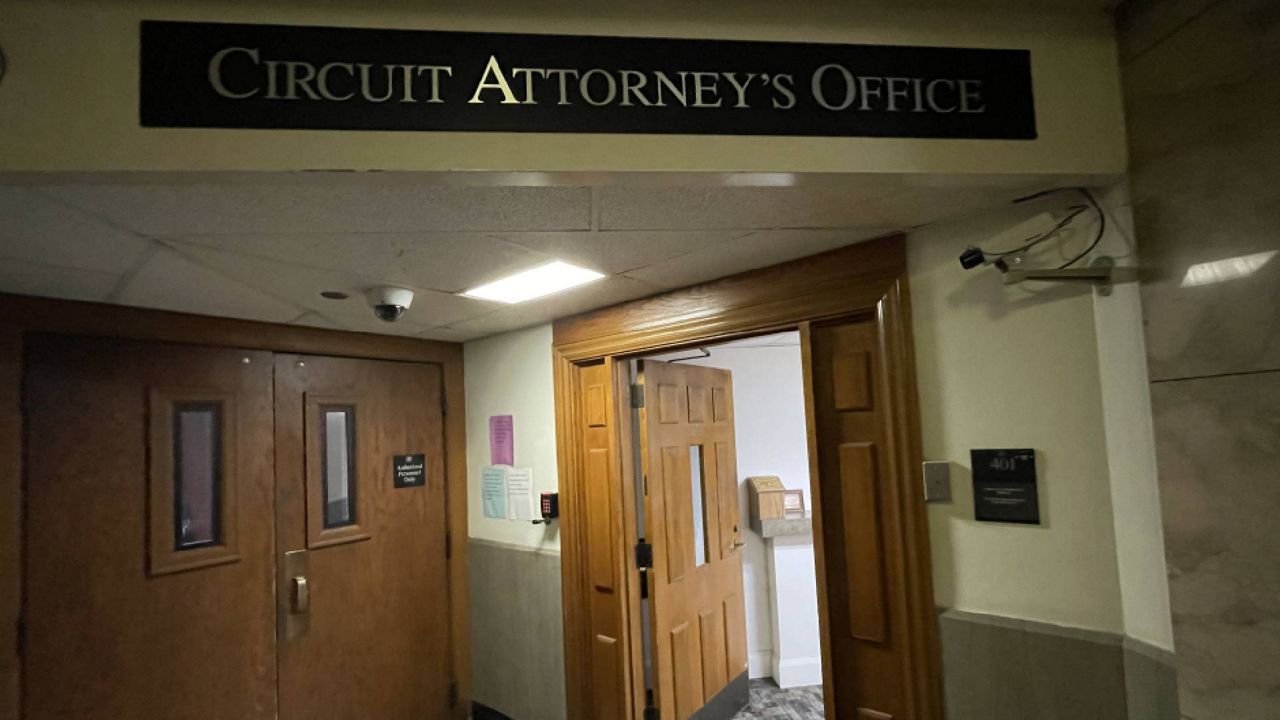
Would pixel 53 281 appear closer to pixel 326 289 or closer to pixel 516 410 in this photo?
pixel 326 289

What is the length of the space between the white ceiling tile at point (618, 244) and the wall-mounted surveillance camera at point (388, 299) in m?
0.67

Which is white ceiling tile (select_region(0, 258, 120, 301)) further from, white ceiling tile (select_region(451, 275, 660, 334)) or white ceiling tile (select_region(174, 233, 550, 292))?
white ceiling tile (select_region(451, 275, 660, 334))

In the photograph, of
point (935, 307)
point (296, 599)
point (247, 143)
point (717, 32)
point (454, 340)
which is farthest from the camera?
point (454, 340)

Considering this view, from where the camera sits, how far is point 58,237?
139cm

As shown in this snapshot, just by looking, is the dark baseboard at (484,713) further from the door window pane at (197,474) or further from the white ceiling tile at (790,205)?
the white ceiling tile at (790,205)

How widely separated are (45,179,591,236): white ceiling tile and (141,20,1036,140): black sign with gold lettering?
0.15m

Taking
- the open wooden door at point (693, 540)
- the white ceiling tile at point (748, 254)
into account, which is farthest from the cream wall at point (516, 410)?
the white ceiling tile at point (748, 254)

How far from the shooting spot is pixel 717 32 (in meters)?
1.08

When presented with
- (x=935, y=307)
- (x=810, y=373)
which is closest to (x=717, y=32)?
(x=935, y=307)

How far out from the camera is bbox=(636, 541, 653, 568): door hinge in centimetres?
261

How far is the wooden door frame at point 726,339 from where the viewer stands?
1638 millimetres

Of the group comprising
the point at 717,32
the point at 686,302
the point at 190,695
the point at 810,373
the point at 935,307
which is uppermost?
the point at 717,32

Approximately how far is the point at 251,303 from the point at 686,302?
5.62 feet

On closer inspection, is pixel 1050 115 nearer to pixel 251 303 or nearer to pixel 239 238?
pixel 239 238
